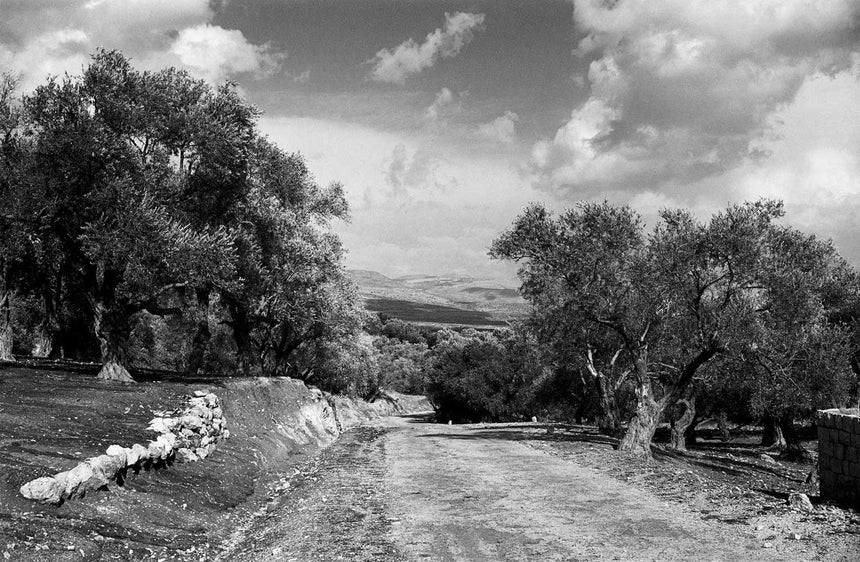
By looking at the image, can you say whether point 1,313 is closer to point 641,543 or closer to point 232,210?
point 232,210

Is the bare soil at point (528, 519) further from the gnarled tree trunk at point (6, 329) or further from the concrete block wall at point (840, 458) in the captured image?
the gnarled tree trunk at point (6, 329)

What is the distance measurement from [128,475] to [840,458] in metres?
19.1

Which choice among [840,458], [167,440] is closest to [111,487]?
[167,440]

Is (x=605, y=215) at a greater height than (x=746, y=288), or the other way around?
(x=605, y=215)

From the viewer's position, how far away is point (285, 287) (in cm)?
4062

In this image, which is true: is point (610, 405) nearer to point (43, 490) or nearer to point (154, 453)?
point (154, 453)

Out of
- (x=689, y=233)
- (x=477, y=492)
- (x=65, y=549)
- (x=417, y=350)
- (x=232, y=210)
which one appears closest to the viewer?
(x=65, y=549)

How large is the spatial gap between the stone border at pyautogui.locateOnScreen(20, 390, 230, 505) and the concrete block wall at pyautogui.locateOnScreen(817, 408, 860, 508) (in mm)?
18924

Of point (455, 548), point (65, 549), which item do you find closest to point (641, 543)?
point (455, 548)

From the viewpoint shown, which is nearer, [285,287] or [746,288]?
[746,288]

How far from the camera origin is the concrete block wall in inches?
643

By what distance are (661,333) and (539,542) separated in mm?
23937

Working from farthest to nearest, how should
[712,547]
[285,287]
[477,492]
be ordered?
1. [285,287]
2. [477,492]
3. [712,547]

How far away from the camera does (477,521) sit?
15570 mm
